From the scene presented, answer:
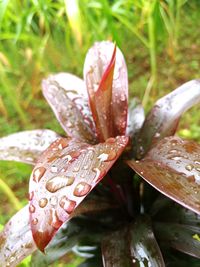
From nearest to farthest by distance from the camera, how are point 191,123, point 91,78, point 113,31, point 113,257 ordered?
point 113,257 → point 91,78 → point 113,31 → point 191,123

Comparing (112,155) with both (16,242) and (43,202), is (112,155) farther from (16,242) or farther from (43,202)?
(16,242)

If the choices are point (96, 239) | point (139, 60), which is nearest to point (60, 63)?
point (139, 60)

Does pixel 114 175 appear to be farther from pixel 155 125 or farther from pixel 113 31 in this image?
pixel 113 31

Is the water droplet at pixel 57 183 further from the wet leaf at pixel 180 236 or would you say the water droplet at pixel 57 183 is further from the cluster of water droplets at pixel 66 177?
the wet leaf at pixel 180 236

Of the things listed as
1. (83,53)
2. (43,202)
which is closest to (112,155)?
(43,202)

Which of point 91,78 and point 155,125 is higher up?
point 91,78

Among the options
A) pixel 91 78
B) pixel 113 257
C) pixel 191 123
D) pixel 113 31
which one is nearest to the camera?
pixel 113 257

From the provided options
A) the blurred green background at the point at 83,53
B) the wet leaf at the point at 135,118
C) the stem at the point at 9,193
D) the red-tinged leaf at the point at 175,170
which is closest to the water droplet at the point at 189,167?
the red-tinged leaf at the point at 175,170
